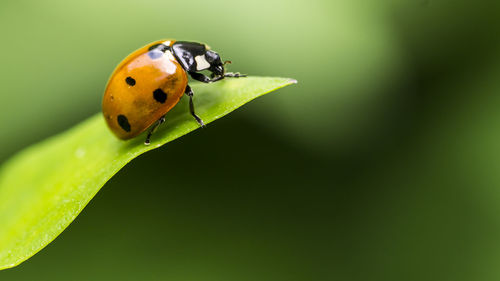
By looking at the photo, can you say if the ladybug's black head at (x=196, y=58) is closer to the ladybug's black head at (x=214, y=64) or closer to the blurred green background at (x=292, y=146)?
the ladybug's black head at (x=214, y=64)

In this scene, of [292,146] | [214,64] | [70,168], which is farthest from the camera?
[292,146]

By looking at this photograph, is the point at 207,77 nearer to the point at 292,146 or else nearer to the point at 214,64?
the point at 214,64

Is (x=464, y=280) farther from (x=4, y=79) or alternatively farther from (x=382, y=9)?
(x=4, y=79)

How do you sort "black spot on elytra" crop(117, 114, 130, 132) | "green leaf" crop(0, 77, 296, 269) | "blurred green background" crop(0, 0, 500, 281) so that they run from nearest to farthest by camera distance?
1. "green leaf" crop(0, 77, 296, 269)
2. "black spot on elytra" crop(117, 114, 130, 132)
3. "blurred green background" crop(0, 0, 500, 281)

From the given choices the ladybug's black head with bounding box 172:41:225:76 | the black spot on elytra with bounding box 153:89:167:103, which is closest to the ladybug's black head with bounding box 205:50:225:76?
the ladybug's black head with bounding box 172:41:225:76

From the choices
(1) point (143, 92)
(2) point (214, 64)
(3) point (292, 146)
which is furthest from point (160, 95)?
(3) point (292, 146)

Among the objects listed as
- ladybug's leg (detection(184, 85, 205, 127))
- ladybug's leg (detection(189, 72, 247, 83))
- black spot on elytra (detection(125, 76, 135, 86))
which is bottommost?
black spot on elytra (detection(125, 76, 135, 86))

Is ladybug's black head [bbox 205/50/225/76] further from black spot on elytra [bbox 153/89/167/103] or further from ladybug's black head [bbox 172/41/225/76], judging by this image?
black spot on elytra [bbox 153/89/167/103]
